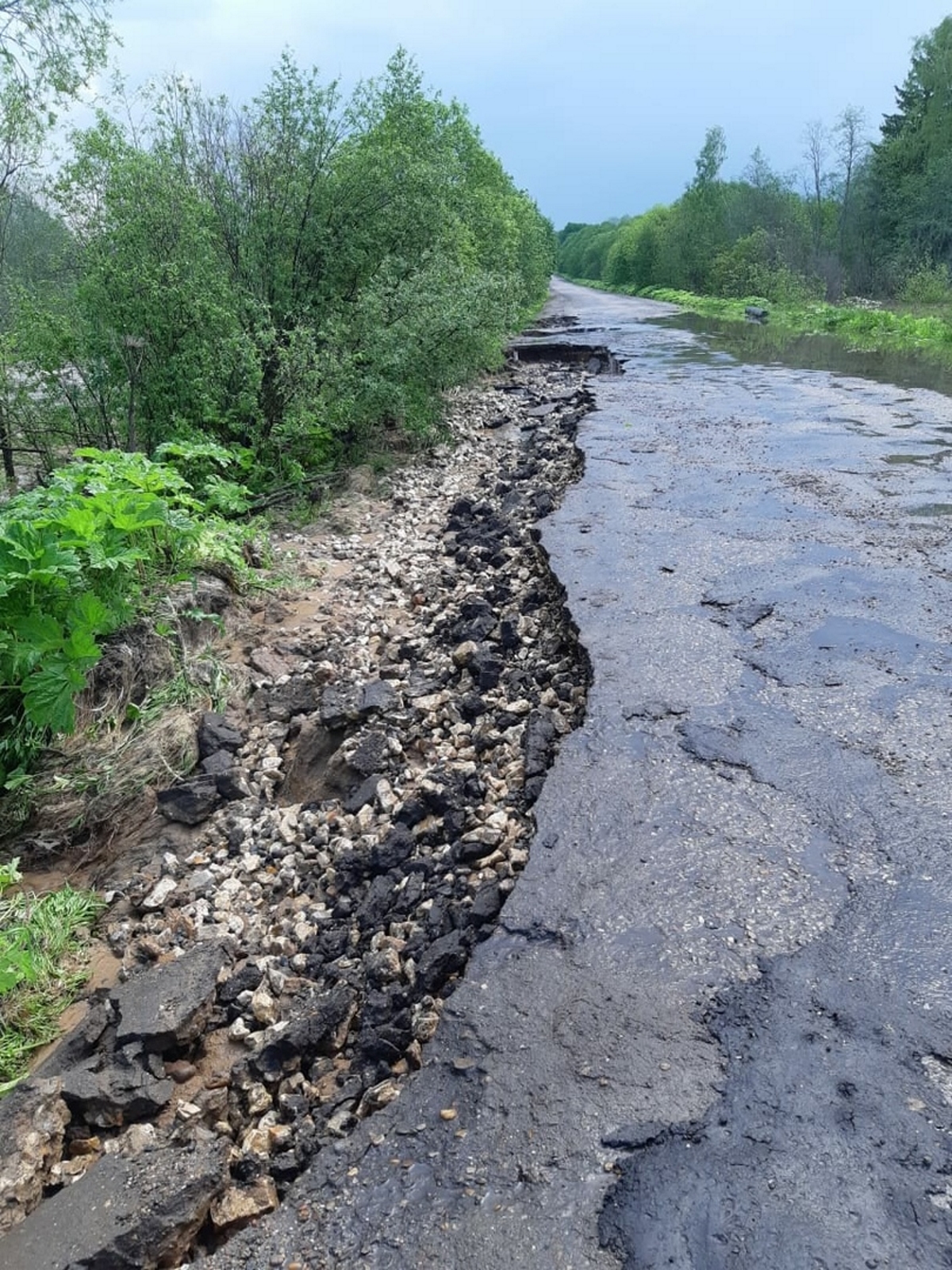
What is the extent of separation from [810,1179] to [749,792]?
1538mm

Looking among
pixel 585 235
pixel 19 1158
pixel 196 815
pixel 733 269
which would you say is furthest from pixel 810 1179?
pixel 585 235

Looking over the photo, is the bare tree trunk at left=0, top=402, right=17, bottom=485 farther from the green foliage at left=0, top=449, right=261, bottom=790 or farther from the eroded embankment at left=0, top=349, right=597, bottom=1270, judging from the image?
the eroded embankment at left=0, top=349, right=597, bottom=1270

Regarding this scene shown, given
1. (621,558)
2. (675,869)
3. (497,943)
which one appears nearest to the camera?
(497,943)

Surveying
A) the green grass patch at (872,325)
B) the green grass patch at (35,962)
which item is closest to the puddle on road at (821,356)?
the green grass patch at (872,325)

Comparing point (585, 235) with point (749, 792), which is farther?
point (585, 235)

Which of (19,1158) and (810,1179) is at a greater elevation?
(810,1179)

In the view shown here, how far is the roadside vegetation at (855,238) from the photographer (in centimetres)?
2805

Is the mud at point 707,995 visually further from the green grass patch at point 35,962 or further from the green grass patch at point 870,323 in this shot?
the green grass patch at point 870,323

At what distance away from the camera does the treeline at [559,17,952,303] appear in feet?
117

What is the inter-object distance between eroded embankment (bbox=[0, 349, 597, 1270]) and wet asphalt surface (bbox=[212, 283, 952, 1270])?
217 mm

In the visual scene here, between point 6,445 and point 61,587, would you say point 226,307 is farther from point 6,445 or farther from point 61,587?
point 61,587

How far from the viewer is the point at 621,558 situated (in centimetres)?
589

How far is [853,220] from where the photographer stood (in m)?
42.7

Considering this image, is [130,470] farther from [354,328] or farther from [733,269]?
[733,269]
